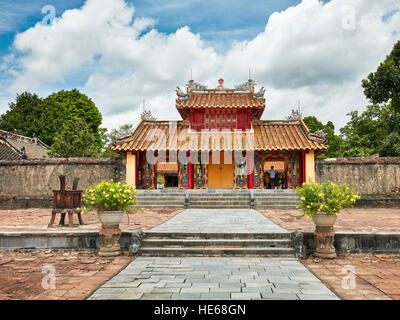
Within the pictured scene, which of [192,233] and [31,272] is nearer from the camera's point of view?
[31,272]

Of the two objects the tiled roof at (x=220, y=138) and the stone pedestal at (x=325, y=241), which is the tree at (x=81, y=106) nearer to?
the tiled roof at (x=220, y=138)

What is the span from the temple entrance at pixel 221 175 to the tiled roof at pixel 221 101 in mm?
3993

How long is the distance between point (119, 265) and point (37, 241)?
247 centimetres

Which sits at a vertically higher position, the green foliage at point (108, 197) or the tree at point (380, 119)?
the tree at point (380, 119)

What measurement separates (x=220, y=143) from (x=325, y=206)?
480 inches

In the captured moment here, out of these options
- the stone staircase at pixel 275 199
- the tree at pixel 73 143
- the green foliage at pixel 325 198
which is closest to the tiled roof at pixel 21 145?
the tree at pixel 73 143

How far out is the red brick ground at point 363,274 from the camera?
13.0 ft

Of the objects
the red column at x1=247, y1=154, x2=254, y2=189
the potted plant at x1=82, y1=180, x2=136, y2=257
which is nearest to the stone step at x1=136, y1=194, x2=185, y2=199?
the red column at x1=247, y1=154, x2=254, y2=189

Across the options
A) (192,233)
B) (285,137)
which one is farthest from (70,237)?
(285,137)

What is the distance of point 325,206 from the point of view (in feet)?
18.8

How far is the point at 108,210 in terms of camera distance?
618 centimetres

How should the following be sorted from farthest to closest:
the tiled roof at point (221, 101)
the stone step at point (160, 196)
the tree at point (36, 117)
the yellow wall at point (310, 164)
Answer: the tree at point (36, 117) → the tiled roof at point (221, 101) → the yellow wall at point (310, 164) → the stone step at point (160, 196)

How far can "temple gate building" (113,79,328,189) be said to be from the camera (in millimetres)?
17062
